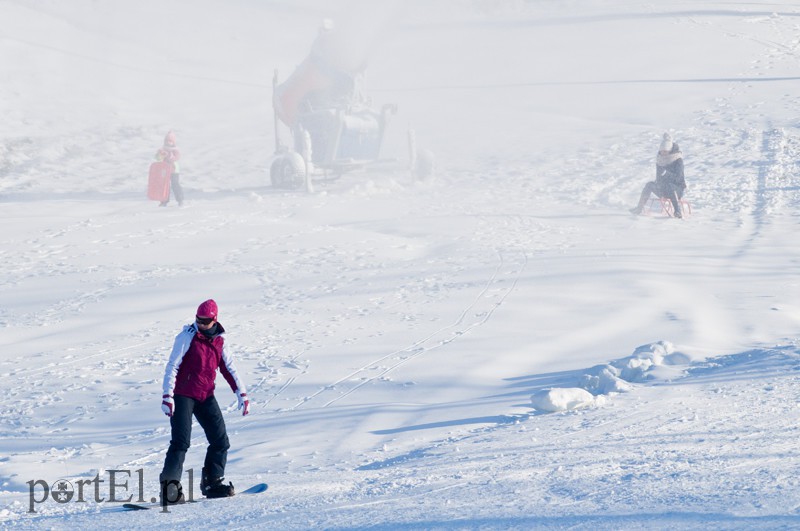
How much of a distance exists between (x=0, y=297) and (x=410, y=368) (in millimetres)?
5733

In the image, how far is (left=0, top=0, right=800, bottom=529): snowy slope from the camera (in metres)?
5.25

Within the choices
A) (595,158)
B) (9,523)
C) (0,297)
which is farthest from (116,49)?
(9,523)

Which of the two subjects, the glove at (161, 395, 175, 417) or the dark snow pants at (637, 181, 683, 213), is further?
the dark snow pants at (637, 181, 683, 213)

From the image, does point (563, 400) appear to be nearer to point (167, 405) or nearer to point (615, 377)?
point (615, 377)

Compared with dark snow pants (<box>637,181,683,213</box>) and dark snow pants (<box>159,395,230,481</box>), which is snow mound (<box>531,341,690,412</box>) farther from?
dark snow pants (<box>637,181,683,213</box>)

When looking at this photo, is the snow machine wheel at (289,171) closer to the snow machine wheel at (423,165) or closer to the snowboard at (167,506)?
the snow machine wheel at (423,165)

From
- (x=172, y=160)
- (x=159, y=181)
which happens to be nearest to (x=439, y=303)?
(x=172, y=160)

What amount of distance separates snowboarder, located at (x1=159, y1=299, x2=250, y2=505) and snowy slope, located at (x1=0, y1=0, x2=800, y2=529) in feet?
0.75

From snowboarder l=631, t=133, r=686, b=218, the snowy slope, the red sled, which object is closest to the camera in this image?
the snowy slope

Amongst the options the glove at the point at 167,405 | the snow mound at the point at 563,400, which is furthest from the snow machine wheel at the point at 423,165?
the glove at the point at 167,405

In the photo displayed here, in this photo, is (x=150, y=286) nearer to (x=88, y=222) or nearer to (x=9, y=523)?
(x=88, y=222)

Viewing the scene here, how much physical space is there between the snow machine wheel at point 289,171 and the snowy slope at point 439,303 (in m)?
0.62

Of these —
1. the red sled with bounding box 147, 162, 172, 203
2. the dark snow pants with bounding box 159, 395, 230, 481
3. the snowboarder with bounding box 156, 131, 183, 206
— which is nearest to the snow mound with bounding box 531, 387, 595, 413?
the dark snow pants with bounding box 159, 395, 230, 481

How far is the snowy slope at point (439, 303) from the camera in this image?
17.2 ft
